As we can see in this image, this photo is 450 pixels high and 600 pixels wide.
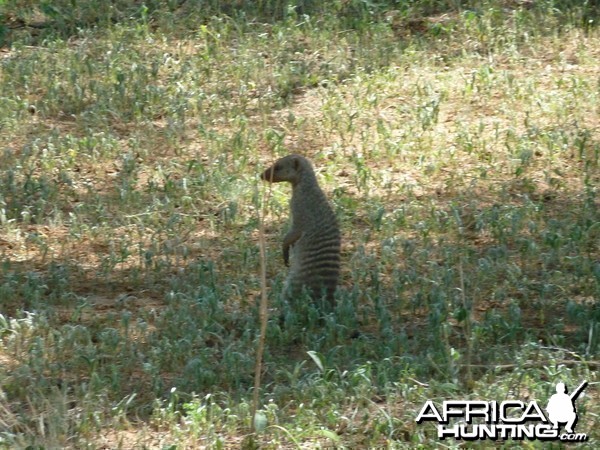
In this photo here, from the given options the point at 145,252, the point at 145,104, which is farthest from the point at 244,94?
the point at 145,252

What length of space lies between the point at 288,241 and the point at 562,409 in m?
2.52

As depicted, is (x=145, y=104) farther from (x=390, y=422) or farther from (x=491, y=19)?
(x=390, y=422)

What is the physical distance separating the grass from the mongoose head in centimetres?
29

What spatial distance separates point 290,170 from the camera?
7.50 meters

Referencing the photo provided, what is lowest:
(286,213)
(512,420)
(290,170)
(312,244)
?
(286,213)

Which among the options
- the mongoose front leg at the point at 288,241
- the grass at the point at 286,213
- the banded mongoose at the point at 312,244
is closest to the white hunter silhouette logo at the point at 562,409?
the grass at the point at 286,213

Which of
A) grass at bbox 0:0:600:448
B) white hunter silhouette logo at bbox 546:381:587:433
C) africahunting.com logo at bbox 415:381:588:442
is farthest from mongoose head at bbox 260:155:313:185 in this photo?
white hunter silhouette logo at bbox 546:381:587:433

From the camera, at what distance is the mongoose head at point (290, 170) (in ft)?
24.4

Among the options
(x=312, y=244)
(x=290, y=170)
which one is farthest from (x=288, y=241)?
(x=290, y=170)

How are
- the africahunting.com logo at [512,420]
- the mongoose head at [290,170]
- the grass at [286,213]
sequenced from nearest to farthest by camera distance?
the africahunting.com logo at [512,420], the grass at [286,213], the mongoose head at [290,170]

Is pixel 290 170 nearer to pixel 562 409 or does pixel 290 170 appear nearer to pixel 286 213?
pixel 286 213

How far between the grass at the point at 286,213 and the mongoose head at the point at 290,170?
290 mm

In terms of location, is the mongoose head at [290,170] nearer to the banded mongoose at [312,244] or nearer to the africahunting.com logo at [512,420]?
the banded mongoose at [312,244]

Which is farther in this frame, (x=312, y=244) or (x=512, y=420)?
(x=312, y=244)
